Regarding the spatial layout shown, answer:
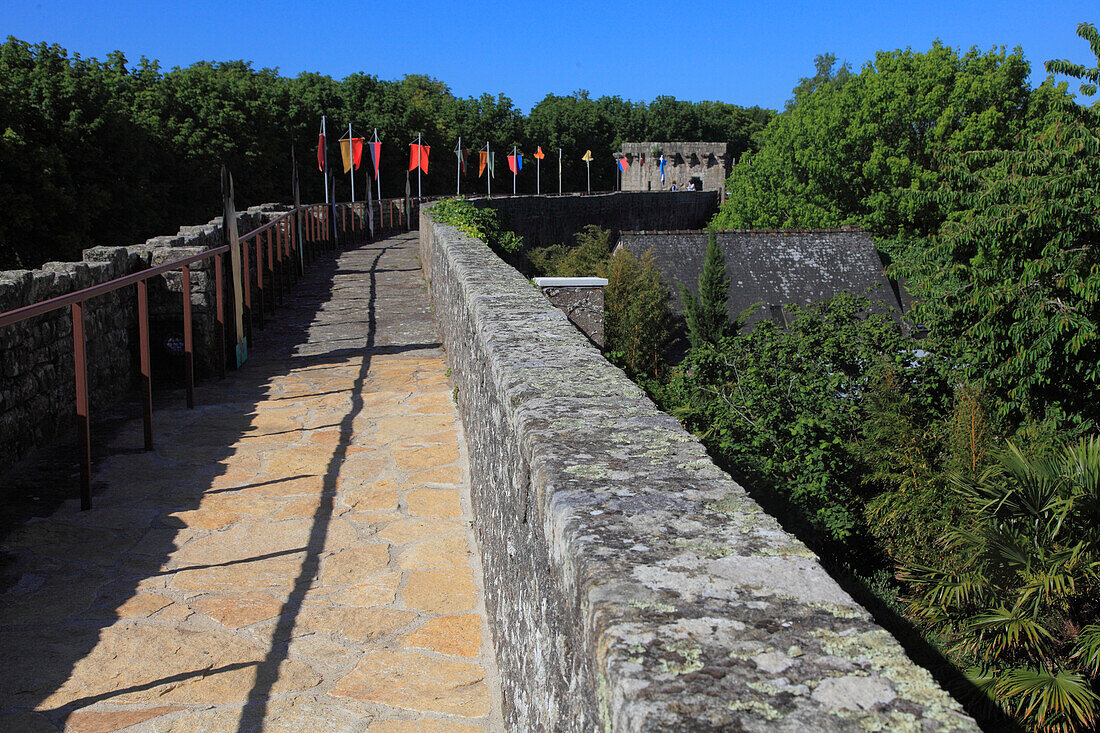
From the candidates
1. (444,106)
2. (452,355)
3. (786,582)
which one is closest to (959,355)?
(452,355)

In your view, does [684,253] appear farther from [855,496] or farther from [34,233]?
[855,496]

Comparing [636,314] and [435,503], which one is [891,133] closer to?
[636,314]

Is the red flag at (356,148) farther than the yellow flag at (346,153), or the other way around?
the red flag at (356,148)

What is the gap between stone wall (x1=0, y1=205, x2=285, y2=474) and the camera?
4.95 metres

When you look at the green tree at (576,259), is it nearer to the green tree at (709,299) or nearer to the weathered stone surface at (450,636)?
the green tree at (709,299)

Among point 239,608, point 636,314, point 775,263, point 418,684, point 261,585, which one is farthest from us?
point 775,263

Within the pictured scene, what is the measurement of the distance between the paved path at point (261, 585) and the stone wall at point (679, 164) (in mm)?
59151

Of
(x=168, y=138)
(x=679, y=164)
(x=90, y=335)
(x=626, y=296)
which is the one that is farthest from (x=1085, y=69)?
(x=679, y=164)

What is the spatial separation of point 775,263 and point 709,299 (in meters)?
4.53

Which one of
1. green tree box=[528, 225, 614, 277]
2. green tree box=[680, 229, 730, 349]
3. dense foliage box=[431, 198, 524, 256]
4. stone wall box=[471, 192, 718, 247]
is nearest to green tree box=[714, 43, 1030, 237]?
stone wall box=[471, 192, 718, 247]

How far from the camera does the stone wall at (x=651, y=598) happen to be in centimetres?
124

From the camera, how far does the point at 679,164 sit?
210 ft

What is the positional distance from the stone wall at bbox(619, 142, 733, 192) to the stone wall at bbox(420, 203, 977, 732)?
2435 inches

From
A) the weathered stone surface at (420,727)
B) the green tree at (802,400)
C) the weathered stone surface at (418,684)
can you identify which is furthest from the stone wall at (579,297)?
the weathered stone surface at (420,727)
